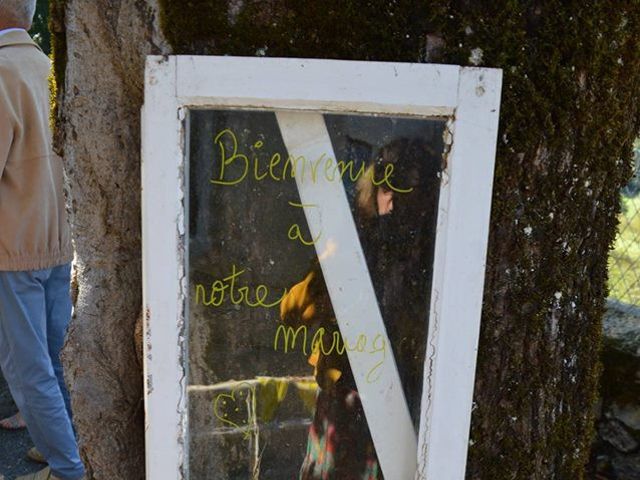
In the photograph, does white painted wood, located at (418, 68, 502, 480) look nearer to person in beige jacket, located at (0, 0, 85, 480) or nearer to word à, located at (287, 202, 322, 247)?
word à, located at (287, 202, 322, 247)

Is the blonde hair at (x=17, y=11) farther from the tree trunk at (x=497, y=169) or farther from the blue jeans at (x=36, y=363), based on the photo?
the tree trunk at (x=497, y=169)

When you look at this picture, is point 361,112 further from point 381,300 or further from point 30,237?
point 30,237

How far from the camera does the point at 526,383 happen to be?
4.82ft

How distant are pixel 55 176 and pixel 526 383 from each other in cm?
212

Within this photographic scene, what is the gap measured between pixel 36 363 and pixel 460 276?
85.9 inches

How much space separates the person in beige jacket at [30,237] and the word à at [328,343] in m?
1.76

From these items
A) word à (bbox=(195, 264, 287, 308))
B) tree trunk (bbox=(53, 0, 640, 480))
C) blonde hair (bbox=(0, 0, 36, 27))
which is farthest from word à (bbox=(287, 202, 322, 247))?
blonde hair (bbox=(0, 0, 36, 27))

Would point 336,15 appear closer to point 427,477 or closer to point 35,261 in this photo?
point 427,477

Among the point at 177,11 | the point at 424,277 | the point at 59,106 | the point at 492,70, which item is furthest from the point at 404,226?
the point at 59,106

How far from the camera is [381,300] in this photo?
1.33m

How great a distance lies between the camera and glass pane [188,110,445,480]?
125 cm

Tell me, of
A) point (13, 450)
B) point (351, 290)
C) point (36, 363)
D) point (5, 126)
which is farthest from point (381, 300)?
point (13, 450)

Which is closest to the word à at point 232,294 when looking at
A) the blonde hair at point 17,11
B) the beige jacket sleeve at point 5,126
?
the beige jacket sleeve at point 5,126

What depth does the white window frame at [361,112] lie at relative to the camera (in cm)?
117
